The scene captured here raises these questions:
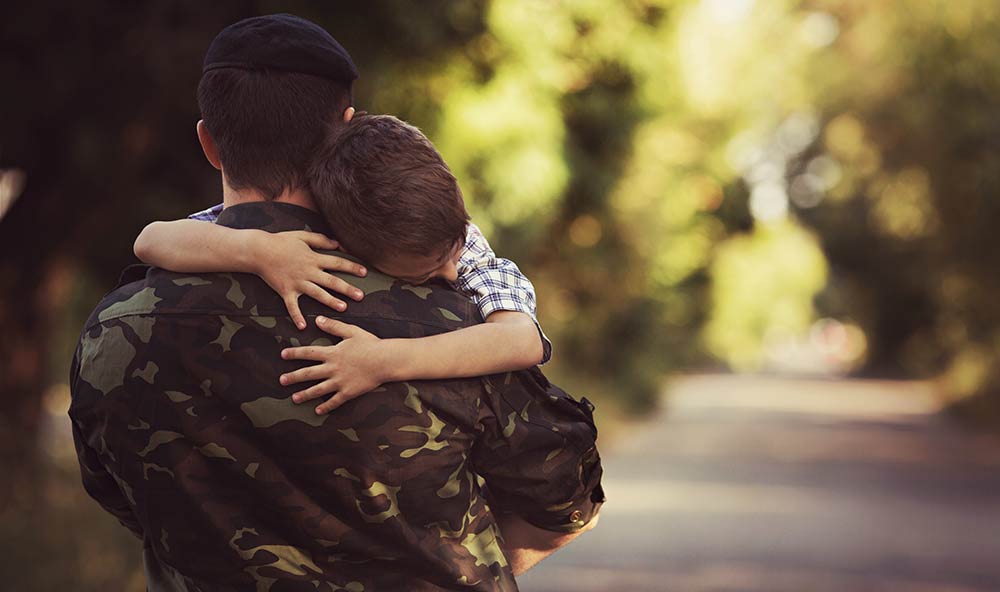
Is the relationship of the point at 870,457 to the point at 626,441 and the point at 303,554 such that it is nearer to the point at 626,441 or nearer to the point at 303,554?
the point at 626,441

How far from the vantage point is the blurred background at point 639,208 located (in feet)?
31.5

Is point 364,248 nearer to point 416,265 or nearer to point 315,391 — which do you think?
point 416,265

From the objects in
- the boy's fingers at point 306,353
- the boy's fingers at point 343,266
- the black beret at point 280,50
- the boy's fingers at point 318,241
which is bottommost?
the boy's fingers at point 306,353

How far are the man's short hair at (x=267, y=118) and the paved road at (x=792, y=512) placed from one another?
8.82m

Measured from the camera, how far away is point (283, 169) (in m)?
2.25

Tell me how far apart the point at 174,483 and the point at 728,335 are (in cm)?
5912

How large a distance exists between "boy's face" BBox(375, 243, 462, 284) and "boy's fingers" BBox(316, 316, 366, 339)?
113mm

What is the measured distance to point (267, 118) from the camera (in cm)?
219

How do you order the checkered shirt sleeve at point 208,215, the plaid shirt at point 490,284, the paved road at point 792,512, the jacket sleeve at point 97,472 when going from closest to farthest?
the jacket sleeve at point 97,472 → the plaid shirt at point 490,284 → the checkered shirt sleeve at point 208,215 → the paved road at point 792,512

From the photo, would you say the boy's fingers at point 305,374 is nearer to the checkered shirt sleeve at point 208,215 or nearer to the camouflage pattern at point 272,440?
the camouflage pattern at point 272,440

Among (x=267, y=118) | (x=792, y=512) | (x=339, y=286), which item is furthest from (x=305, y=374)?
(x=792, y=512)

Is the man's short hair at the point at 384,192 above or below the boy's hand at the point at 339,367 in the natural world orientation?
above

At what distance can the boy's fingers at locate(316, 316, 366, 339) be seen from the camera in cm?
215

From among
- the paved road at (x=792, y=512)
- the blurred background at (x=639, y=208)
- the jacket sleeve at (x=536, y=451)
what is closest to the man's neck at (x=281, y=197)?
the jacket sleeve at (x=536, y=451)
